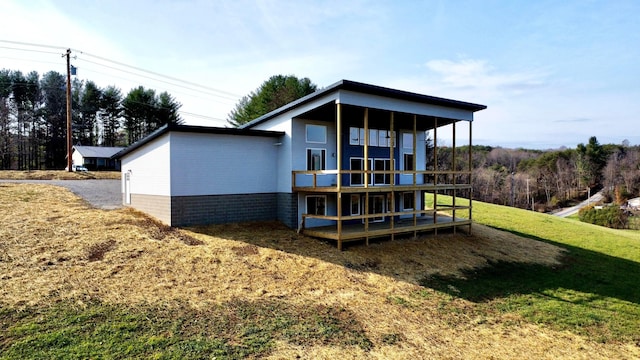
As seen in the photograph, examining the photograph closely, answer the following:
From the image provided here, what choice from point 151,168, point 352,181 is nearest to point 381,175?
point 352,181

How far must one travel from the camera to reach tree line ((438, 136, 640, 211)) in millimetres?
59375

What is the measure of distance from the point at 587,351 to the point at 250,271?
8.09m

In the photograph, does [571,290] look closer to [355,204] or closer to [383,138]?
[355,204]

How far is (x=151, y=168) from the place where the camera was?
A: 14.7 m

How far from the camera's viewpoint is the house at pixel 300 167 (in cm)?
1305

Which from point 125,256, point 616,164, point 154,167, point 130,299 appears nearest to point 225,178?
point 154,167

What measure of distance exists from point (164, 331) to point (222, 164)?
28.2 feet

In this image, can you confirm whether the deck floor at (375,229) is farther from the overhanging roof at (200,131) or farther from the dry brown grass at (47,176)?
the dry brown grass at (47,176)

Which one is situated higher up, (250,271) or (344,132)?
(344,132)

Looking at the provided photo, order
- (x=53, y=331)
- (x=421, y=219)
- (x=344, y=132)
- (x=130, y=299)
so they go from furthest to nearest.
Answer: (x=421, y=219) → (x=344, y=132) → (x=130, y=299) → (x=53, y=331)

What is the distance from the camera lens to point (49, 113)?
151 ft

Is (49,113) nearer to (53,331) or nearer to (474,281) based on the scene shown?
(53,331)

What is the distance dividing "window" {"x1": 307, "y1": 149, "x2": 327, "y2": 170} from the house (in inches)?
1.8

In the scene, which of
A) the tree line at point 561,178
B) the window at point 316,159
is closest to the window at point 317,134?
the window at point 316,159
